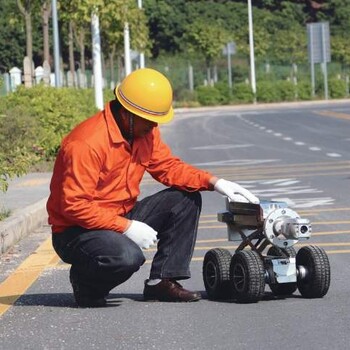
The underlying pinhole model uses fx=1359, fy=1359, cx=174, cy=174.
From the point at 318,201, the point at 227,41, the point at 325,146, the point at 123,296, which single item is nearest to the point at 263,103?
the point at 227,41

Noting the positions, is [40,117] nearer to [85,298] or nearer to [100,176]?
[85,298]

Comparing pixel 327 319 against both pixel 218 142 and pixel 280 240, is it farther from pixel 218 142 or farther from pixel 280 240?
pixel 218 142

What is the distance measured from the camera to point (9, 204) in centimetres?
1575

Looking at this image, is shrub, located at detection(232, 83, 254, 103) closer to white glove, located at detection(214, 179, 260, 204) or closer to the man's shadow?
the man's shadow

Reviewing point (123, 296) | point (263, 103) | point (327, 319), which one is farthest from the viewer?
point (263, 103)

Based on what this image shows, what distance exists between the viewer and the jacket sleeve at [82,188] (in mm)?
8359

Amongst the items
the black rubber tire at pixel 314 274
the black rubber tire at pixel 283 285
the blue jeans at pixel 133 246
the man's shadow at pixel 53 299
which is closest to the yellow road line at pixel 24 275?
the man's shadow at pixel 53 299

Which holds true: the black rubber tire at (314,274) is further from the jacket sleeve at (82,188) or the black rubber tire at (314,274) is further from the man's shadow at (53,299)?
the jacket sleeve at (82,188)

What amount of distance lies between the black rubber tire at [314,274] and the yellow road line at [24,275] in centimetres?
196

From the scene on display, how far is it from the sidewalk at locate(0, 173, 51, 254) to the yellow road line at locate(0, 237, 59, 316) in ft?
1.10

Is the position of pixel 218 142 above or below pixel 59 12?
below

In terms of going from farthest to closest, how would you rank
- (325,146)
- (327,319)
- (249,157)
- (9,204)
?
1. (325,146)
2. (249,157)
3. (9,204)
4. (327,319)

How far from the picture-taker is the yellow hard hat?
838cm

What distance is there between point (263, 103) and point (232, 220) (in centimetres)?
7405
